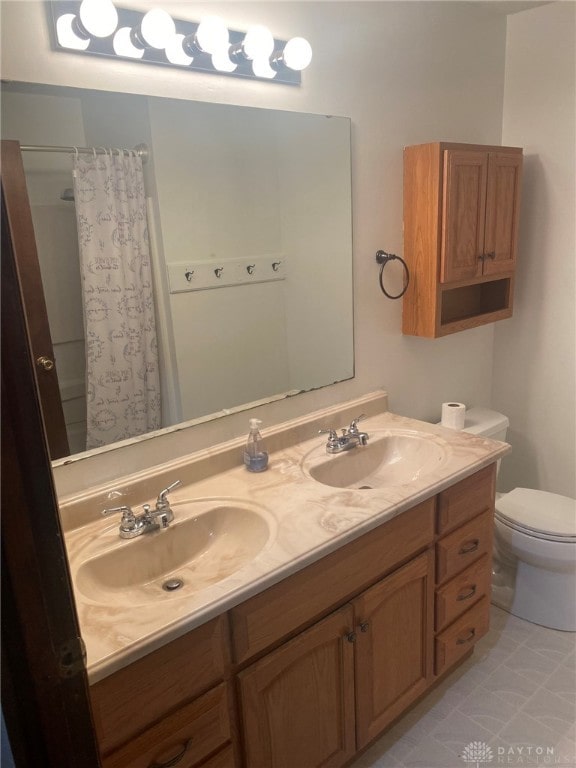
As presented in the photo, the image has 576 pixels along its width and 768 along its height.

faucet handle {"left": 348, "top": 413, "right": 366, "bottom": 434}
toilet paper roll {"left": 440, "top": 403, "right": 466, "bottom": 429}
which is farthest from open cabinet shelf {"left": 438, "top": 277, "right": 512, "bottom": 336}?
faucet handle {"left": 348, "top": 413, "right": 366, "bottom": 434}

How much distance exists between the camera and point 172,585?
50.4 inches

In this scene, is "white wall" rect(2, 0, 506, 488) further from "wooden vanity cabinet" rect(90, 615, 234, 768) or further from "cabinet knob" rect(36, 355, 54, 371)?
"wooden vanity cabinet" rect(90, 615, 234, 768)

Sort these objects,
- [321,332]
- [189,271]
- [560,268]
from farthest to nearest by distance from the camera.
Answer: [560,268], [321,332], [189,271]

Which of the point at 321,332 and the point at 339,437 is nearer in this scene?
the point at 339,437

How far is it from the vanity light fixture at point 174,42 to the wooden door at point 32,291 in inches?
11.2

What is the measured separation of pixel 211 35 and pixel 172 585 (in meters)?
1.32

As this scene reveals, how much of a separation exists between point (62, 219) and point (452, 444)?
1278mm

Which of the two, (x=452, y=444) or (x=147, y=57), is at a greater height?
(x=147, y=57)

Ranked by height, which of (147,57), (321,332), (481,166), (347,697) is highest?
(147,57)

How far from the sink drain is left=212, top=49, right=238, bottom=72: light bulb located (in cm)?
129

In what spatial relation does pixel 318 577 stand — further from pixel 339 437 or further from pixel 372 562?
pixel 339 437

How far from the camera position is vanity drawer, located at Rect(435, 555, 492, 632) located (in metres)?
1.70

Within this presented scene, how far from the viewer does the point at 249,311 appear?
67.8 inches

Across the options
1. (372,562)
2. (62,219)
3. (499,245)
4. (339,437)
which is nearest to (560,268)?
(499,245)
